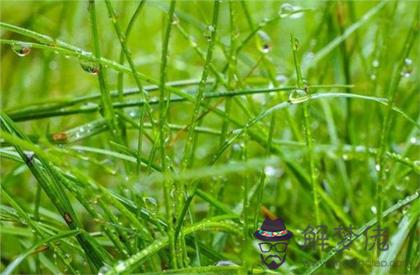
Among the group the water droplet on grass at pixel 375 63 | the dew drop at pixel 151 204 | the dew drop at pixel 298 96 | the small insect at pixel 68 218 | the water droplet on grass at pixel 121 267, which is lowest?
the water droplet on grass at pixel 121 267

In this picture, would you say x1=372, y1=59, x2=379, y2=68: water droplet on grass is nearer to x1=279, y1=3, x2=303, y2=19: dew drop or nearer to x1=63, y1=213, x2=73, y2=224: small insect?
x1=279, y1=3, x2=303, y2=19: dew drop

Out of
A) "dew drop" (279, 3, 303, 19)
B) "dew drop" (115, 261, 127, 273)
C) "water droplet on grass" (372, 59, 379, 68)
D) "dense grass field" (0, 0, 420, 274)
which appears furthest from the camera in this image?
"water droplet on grass" (372, 59, 379, 68)

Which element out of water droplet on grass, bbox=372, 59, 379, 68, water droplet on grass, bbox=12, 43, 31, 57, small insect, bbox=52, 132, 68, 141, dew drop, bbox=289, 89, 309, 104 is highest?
water droplet on grass, bbox=372, 59, 379, 68

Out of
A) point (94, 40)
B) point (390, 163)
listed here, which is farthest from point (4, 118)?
point (390, 163)

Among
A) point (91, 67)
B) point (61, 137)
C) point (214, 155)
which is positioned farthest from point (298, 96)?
point (61, 137)

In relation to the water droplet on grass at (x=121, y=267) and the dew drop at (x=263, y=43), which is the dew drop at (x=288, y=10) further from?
the water droplet on grass at (x=121, y=267)

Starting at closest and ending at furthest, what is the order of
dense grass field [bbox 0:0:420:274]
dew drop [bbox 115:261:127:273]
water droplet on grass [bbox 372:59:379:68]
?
dew drop [bbox 115:261:127:273] < dense grass field [bbox 0:0:420:274] < water droplet on grass [bbox 372:59:379:68]

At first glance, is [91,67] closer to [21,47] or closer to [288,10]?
[21,47]

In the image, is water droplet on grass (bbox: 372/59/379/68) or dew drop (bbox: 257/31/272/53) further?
water droplet on grass (bbox: 372/59/379/68)

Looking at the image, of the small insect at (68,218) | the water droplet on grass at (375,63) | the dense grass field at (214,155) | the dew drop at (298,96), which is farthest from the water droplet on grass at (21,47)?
the water droplet on grass at (375,63)

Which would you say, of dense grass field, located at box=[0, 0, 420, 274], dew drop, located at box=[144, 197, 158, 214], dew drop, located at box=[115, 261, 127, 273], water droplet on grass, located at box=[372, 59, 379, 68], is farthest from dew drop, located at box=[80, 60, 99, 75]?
water droplet on grass, located at box=[372, 59, 379, 68]
